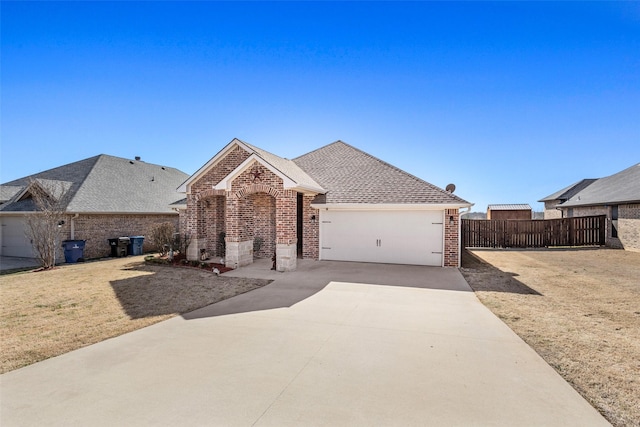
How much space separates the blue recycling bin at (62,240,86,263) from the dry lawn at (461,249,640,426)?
1689 centimetres

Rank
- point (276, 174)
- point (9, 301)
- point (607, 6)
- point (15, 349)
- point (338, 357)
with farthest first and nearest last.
→ point (276, 174) < point (607, 6) < point (9, 301) < point (15, 349) < point (338, 357)

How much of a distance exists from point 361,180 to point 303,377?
1142 cm

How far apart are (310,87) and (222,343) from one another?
12.5m

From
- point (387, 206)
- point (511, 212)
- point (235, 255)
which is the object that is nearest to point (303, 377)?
point (235, 255)

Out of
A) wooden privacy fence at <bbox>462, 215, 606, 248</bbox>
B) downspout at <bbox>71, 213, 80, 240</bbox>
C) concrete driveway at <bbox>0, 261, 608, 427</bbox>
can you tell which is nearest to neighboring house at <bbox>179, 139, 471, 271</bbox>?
downspout at <bbox>71, 213, 80, 240</bbox>

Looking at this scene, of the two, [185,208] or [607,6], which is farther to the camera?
[185,208]

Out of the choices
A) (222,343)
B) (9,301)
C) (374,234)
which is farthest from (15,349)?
(374,234)

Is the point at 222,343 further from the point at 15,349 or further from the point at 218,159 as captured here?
the point at 218,159

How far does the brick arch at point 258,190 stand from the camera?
11.5m

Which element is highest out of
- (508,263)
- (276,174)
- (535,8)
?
(535,8)

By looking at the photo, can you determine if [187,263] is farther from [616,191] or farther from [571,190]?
[571,190]

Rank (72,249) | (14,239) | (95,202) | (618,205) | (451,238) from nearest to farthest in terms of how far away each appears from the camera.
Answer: (451,238), (72,249), (95,202), (14,239), (618,205)

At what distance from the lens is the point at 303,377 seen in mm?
3818

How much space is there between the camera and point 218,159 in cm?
1354
